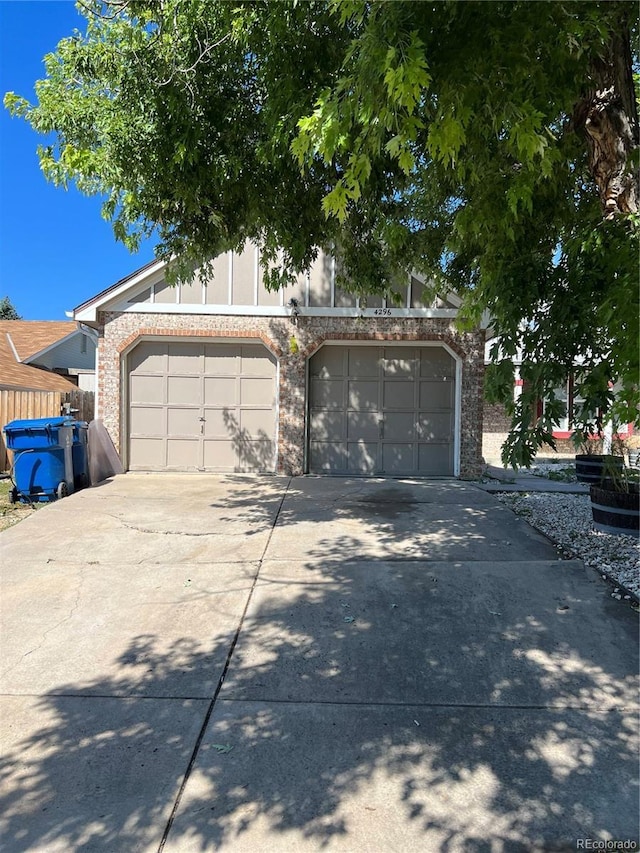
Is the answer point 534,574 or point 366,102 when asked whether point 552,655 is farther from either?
point 366,102

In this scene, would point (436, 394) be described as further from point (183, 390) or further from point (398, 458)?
point (183, 390)

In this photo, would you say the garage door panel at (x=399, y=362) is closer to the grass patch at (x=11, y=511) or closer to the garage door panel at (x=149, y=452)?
the garage door panel at (x=149, y=452)

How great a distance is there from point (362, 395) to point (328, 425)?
3.04 feet

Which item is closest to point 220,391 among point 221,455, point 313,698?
point 221,455

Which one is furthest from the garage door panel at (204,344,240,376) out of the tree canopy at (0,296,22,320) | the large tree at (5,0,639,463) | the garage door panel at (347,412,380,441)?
the tree canopy at (0,296,22,320)

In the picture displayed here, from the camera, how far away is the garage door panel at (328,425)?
10930mm

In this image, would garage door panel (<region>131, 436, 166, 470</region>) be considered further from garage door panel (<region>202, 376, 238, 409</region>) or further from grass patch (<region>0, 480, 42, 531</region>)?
grass patch (<region>0, 480, 42, 531</region>)

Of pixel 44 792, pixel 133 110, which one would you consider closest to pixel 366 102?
pixel 133 110

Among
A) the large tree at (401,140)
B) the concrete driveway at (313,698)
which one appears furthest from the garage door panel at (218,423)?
the concrete driveway at (313,698)

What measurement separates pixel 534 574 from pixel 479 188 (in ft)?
11.4

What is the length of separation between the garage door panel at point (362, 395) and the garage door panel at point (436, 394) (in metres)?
0.98

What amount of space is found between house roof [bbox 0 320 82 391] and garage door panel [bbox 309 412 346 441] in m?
10.1

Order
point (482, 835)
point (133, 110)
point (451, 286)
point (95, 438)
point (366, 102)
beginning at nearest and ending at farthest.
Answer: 1. point (482, 835)
2. point (366, 102)
3. point (133, 110)
4. point (451, 286)
5. point (95, 438)

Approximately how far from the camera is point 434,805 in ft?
7.82
